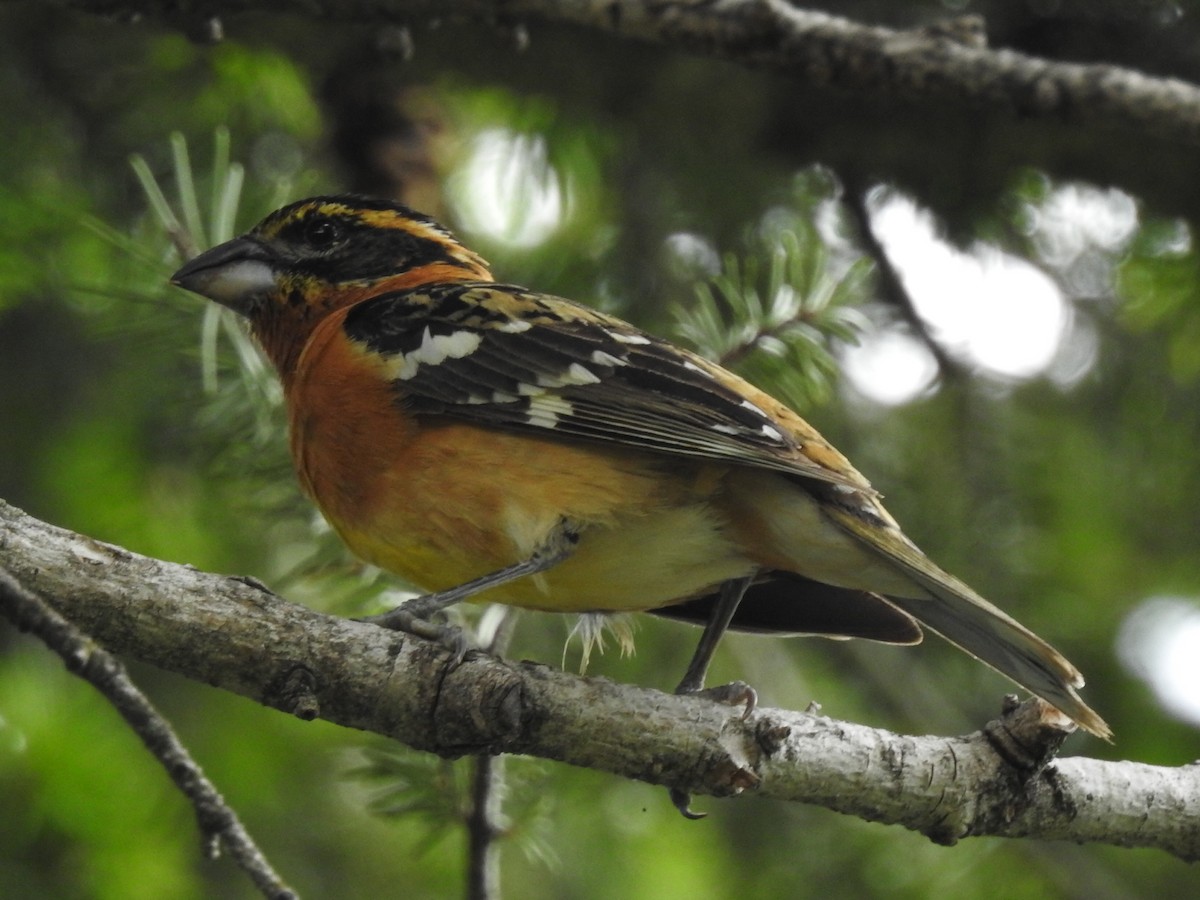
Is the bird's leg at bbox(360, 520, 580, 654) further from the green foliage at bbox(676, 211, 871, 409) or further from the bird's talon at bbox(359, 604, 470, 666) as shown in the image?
the green foliage at bbox(676, 211, 871, 409)

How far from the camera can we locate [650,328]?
5059 millimetres

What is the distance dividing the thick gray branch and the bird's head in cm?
65

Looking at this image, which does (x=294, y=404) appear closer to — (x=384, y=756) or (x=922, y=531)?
(x=384, y=756)

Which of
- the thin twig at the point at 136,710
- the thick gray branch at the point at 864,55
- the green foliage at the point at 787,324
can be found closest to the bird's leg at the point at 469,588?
the thin twig at the point at 136,710

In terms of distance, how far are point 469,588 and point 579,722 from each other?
66 centimetres

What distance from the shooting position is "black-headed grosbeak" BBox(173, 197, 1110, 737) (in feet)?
12.3

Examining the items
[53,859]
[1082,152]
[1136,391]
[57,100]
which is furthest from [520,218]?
[53,859]

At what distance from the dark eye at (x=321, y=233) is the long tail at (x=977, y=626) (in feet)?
6.28

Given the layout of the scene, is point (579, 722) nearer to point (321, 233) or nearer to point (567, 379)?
point (567, 379)

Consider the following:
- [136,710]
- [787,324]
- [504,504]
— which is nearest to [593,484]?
[504,504]

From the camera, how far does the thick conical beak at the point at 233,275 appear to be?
4.28 m

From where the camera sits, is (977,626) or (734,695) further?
(977,626)

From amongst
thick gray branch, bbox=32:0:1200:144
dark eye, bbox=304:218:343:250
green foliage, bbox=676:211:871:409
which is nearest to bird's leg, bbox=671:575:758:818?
green foliage, bbox=676:211:871:409

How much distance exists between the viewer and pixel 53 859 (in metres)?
4.71
